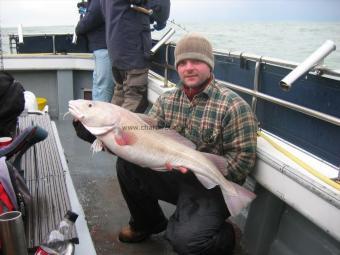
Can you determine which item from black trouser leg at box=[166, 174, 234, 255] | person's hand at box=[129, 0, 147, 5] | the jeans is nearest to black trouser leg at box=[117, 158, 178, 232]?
black trouser leg at box=[166, 174, 234, 255]

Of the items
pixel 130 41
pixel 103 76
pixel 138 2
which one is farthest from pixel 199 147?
pixel 103 76

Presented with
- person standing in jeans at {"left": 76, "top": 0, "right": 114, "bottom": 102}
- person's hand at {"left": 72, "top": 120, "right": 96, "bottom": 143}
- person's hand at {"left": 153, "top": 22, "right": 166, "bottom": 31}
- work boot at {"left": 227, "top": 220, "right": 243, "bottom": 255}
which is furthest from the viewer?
person standing in jeans at {"left": 76, "top": 0, "right": 114, "bottom": 102}

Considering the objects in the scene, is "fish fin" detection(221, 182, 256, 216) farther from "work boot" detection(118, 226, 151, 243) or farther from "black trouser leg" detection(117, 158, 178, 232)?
"work boot" detection(118, 226, 151, 243)

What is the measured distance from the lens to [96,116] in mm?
2553

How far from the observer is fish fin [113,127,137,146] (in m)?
2.54

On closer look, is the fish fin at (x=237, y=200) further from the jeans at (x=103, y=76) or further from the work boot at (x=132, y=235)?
the jeans at (x=103, y=76)

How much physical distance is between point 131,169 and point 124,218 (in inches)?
29.4

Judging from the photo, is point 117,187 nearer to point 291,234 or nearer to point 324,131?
point 291,234

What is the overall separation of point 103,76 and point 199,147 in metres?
2.84

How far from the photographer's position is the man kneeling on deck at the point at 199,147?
251 centimetres

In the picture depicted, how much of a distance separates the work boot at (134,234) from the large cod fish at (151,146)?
0.69 metres

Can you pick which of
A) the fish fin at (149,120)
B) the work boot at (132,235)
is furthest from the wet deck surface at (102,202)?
the fish fin at (149,120)

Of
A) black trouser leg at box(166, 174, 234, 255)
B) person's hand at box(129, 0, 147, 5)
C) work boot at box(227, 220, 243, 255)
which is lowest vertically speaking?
work boot at box(227, 220, 243, 255)

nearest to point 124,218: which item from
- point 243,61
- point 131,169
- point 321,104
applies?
point 131,169
